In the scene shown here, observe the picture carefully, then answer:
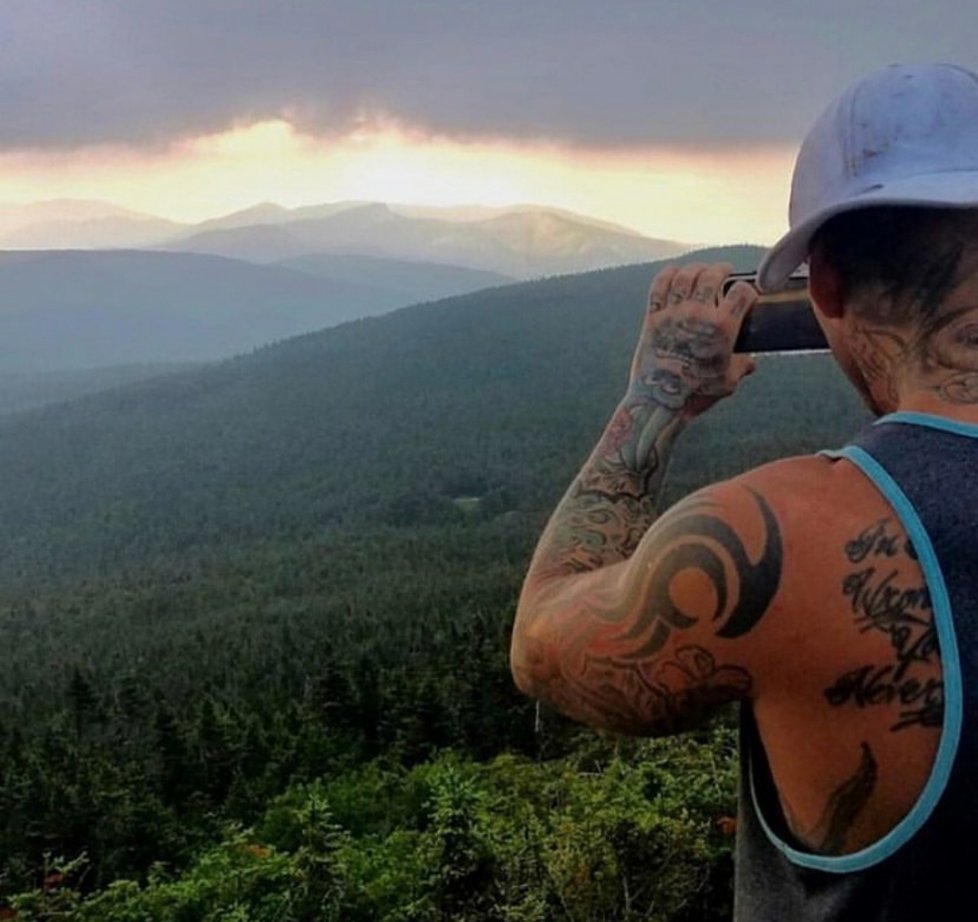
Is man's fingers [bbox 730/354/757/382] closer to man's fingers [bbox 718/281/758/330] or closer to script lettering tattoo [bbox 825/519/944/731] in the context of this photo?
man's fingers [bbox 718/281/758/330]

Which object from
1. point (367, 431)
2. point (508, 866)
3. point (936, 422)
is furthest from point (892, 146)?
point (367, 431)

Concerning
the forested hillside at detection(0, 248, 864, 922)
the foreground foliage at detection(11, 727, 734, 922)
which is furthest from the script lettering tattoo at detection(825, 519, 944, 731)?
the forested hillside at detection(0, 248, 864, 922)

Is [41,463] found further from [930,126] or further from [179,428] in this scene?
[930,126]

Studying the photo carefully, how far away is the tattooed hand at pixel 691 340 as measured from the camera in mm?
1719

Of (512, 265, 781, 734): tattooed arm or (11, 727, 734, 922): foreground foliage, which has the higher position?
(512, 265, 781, 734): tattooed arm

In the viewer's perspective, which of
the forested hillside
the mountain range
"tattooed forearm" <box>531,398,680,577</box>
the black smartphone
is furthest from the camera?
the mountain range

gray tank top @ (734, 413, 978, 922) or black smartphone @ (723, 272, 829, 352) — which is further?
black smartphone @ (723, 272, 829, 352)

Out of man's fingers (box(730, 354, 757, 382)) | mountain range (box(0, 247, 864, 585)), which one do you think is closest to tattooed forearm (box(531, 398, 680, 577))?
man's fingers (box(730, 354, 757, 382))

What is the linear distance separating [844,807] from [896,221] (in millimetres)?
655

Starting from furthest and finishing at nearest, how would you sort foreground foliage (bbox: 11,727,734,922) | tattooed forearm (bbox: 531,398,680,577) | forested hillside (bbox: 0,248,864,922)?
forested hillside (bbox: 0,248,864,922) < foreground foliage (bbox: 11,727,734,922) < tattooed forearm (bbox: 531,398,680,577)

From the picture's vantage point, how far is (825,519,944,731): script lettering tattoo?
1.21m

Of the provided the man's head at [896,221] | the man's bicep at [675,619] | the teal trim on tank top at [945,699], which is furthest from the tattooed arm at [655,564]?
the man's head at [896,221]

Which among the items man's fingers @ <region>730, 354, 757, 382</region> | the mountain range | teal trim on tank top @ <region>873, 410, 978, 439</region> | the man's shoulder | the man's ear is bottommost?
the mountain range

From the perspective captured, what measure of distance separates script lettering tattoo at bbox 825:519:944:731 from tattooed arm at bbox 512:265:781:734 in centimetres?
9
